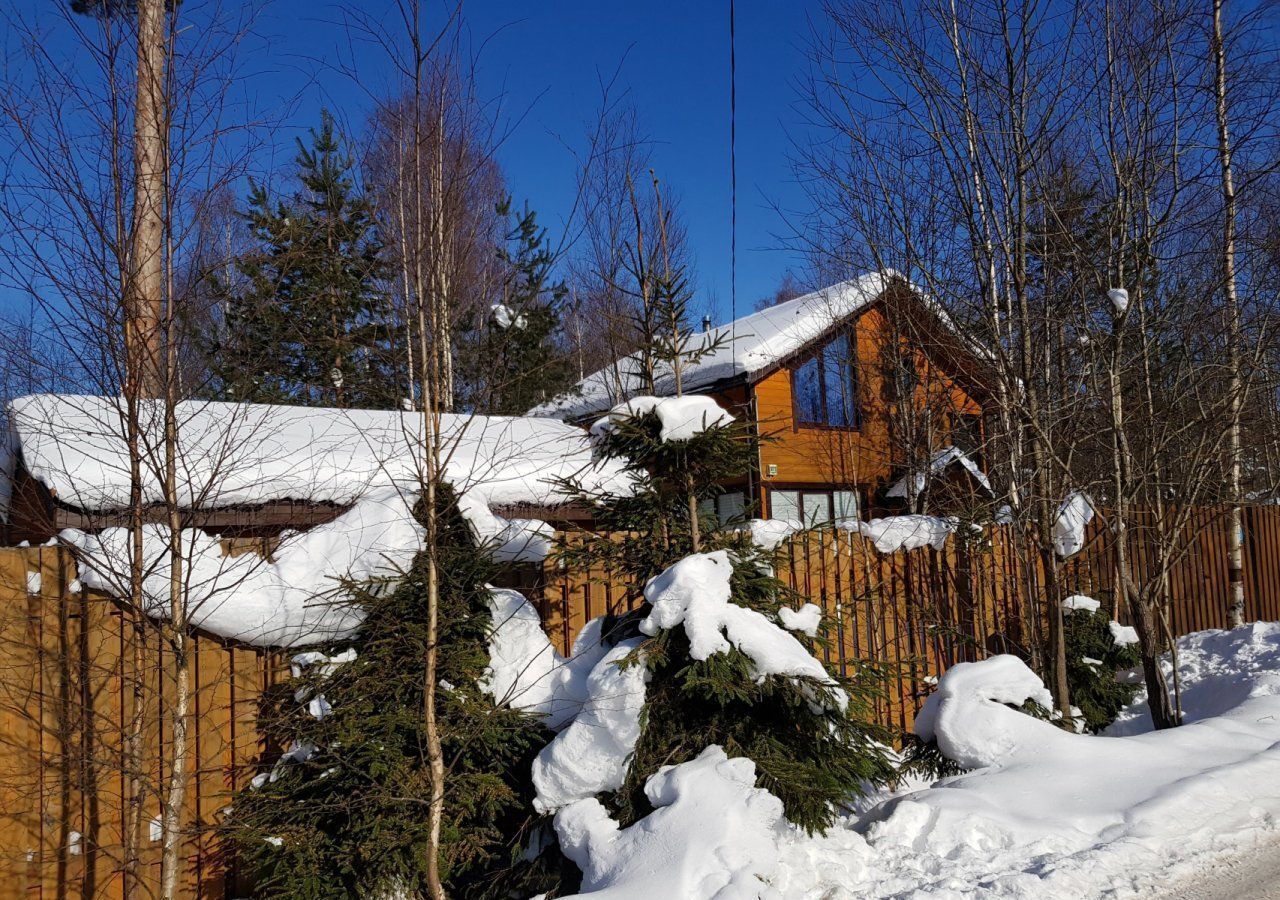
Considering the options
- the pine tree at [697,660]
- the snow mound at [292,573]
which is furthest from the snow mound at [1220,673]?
the snow mound at [292,573]

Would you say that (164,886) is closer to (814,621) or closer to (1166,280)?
(814,621)

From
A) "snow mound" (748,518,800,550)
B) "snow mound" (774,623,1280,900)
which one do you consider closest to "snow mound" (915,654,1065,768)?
"snow mound" (774,623,1280,900)

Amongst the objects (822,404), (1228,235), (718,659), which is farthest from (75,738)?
(822,404)

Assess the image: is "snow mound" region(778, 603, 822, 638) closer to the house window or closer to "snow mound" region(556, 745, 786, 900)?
"snow mound" region(556, 745, 786, 900)

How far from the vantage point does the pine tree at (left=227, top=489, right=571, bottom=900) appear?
12.2ft

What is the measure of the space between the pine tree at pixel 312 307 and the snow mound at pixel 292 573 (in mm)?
687

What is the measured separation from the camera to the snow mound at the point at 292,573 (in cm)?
382

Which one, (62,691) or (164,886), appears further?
(62,691)

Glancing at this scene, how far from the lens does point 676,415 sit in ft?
14.6

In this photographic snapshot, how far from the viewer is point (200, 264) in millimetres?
3643

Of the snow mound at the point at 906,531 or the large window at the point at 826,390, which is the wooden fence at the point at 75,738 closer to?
the snow mound at the point at 906,531

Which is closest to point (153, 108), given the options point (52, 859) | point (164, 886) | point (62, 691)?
point (62, 691)

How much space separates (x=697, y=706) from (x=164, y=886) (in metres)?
2.37

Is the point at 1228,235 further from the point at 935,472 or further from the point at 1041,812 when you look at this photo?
the point at 1041,812
